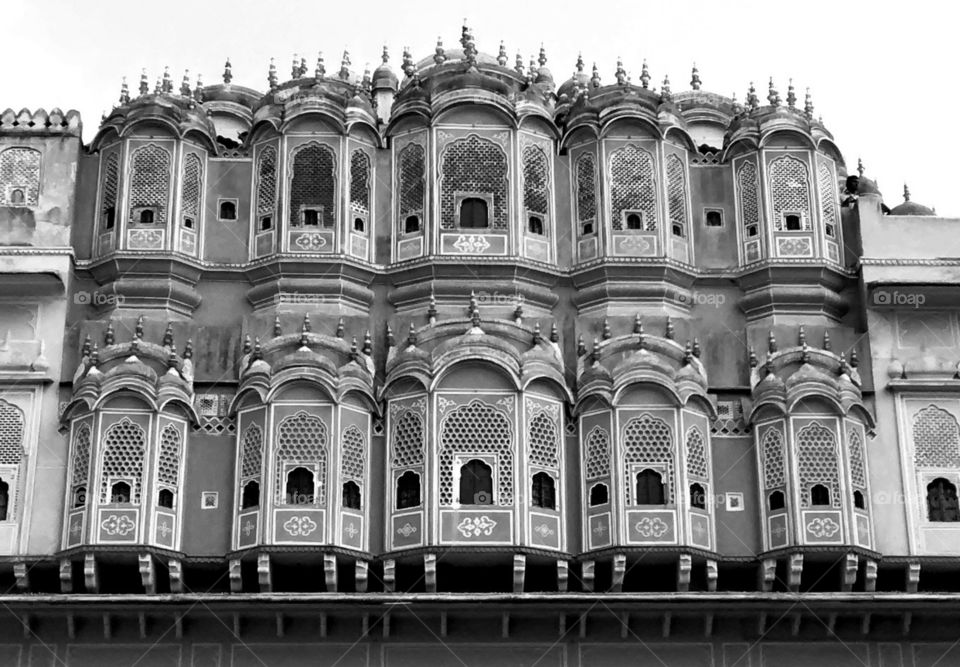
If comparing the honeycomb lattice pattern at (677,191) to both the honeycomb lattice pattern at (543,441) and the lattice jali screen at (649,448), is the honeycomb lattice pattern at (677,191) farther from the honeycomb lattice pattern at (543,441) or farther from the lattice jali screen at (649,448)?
the honeycomb lattice pattern at (543,441)

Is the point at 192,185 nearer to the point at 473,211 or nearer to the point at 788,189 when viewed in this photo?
the point at 473,211

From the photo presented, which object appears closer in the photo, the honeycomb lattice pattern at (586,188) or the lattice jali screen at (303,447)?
the lattice jali screen at (303,447)

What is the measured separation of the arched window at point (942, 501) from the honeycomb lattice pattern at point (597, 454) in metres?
4.05

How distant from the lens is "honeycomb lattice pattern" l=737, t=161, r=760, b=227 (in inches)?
1010

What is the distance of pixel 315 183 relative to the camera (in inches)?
1003

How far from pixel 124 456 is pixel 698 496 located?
274 inches

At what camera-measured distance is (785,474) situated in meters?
23.8

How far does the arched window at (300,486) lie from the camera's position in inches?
920

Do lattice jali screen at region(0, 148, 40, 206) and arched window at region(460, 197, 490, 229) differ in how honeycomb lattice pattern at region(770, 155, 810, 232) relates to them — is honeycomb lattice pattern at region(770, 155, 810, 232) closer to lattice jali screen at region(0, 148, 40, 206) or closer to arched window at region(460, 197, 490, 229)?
arched window at region(460, 197, 490, 229)

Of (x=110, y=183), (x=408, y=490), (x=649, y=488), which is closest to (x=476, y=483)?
(x=408, y=490)

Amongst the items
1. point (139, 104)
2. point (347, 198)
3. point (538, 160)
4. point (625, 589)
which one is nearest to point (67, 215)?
point (139, 104)

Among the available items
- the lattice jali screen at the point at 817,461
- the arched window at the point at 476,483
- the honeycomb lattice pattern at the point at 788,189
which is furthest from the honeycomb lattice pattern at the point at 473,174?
the lattice jali screen at the point at 817,461

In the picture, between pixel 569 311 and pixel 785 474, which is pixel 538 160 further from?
pixel 785 474

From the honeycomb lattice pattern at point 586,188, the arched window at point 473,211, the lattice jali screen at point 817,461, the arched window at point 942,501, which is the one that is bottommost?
the arched window at point 942,501
